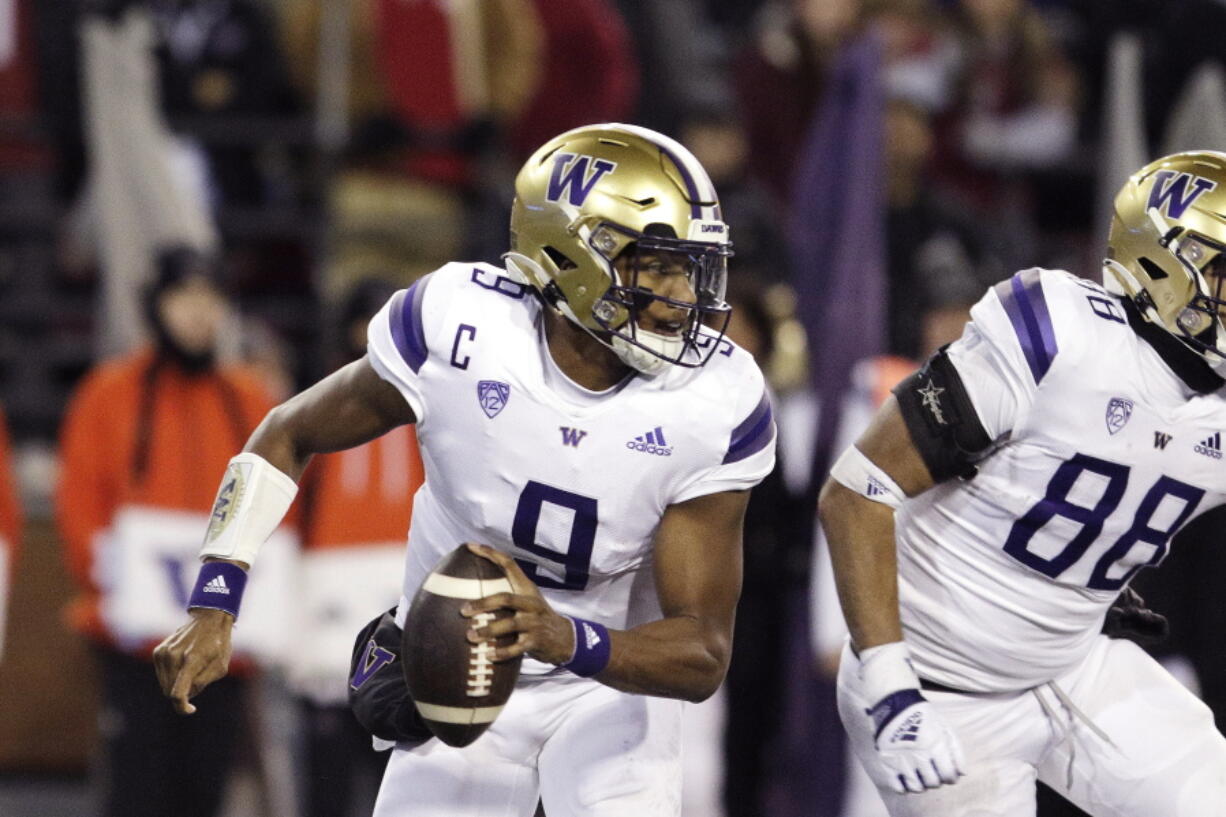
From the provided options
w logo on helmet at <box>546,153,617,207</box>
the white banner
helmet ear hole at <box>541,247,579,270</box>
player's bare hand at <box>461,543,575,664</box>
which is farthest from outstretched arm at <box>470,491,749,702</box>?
the white banner

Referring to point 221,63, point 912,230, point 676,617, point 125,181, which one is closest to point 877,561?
point 676,617

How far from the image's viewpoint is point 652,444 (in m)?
3.34

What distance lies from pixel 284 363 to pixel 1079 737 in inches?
166

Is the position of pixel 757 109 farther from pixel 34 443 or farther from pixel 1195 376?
pixel 1195 376

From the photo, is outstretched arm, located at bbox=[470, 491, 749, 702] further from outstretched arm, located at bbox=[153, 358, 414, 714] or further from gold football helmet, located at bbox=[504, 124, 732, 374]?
outstretched arm, located at bbox=[153, 358, 414, 714]

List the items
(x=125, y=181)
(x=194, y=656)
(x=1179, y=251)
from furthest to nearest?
(x=125, y=181) → (x=1179, y=251) → (x=194, y=656)

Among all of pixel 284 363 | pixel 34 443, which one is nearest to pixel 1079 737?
pixel 284 363

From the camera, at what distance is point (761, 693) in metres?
5.92

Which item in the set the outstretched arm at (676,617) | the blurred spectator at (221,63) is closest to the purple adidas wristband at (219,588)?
the outstretched arm at (676,617)

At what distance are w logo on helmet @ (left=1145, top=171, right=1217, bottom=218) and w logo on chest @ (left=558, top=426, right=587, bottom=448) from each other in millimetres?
1174

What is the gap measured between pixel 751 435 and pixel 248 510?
92cm

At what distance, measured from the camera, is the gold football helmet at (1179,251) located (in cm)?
346

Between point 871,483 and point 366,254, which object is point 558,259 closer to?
point 871,483

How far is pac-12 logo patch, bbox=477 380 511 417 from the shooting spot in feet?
11.0
